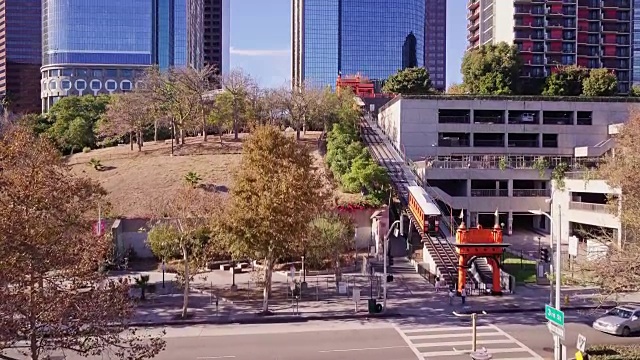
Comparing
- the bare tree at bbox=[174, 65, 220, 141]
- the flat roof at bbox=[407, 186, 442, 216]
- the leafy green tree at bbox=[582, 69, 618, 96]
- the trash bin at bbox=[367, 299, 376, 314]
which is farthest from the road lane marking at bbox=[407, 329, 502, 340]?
the leafy green tree at bbox=[582, 69, 618, 96]

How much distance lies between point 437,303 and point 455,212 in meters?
32.2

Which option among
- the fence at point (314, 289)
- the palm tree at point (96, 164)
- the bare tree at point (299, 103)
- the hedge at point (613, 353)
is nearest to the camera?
the hedge at point (613, 353)

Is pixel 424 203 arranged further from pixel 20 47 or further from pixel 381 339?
pixel 20 47

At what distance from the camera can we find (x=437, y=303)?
1389 inches

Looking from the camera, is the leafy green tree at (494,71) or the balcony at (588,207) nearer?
the balcony at (588,207)

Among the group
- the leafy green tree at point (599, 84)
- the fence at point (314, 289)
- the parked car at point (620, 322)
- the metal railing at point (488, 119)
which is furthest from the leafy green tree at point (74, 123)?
the parked car at point (620, 322)

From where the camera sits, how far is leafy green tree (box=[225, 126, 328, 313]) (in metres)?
31.6

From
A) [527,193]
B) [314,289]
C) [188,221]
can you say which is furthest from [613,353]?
[527,193]

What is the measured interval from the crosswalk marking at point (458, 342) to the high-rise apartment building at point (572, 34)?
7718cm

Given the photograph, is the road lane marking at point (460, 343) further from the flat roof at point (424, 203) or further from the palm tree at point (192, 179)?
the palm tree at point (192, 179)

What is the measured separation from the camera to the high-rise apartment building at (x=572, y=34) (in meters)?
99.6

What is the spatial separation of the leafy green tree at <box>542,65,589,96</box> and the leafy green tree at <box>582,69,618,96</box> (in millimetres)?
2400

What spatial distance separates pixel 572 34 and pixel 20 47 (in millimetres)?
154627

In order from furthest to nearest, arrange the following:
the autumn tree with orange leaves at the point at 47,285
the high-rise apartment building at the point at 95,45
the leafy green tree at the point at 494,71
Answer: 1. the high-rise apartment building at the point at 95,45
2. the leafy green tree at the point at 494,71
3. the autumn tree with orange leaves at the point at 47,285
